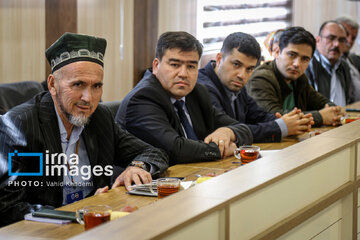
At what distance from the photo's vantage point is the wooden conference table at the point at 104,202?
4.88 feet

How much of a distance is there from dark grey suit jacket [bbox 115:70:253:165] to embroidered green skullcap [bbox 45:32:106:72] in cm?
52

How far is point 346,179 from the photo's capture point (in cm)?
217

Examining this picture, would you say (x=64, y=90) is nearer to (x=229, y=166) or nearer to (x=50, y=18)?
(x=229, y=166)

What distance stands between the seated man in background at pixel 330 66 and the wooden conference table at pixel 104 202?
8.01 ft

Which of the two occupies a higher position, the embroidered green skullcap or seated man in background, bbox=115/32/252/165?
the embroidered green skullcap

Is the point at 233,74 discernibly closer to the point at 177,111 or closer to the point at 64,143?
the point at 177,111

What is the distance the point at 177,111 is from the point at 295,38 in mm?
1374

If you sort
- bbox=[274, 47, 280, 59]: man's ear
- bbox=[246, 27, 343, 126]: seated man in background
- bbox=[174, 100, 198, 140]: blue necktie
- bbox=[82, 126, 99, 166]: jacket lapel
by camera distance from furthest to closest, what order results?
1. bbox=[274, 47, 280, 59]: man's ear
2. bbox=[246, 27, 343, 126]: seated man in background
3. bbox=[174, 100, 198, 140]: blue necktie
4. bbox=[82, 126, 99, 166]: jacket lapel

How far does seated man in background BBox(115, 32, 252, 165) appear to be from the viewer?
258 cm

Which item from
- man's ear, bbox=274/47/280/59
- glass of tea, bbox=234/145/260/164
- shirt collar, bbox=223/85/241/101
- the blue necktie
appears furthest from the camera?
man's ear, bbox=274/47/280/59

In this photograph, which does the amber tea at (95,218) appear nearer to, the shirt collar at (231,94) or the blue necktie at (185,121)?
the blue necktie at (185,121)

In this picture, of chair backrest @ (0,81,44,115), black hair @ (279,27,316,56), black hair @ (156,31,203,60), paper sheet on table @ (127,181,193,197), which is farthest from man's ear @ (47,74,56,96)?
black hair @ (279,27,316,56)

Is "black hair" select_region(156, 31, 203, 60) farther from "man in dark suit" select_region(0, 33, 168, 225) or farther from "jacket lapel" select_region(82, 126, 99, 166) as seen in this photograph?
"jacket lapel" select_region(82, 126, 99, 166)

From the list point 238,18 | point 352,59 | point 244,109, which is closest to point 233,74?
point 244,109
